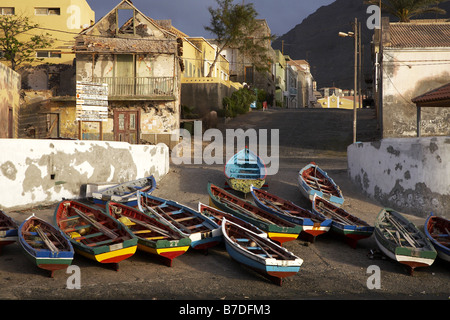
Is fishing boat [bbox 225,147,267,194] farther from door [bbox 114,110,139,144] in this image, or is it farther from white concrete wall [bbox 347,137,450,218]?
door [bbox 114,110,139,144]

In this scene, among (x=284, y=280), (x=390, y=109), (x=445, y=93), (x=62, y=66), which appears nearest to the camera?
(x=284, y=280)

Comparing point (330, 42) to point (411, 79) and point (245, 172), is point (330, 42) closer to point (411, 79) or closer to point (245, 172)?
point (411, 79)

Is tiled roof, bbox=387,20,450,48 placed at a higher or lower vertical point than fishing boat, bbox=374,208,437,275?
higher

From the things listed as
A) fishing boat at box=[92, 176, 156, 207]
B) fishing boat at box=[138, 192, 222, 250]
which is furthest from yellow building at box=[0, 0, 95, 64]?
fishing boat at box=[138, 192, 222, 250]

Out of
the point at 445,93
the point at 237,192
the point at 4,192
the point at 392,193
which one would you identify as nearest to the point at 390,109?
the point at 445,93

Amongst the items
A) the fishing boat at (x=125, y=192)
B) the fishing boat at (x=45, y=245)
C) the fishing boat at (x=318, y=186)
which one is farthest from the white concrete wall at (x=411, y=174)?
the fishing boat at (x=45, y=245)

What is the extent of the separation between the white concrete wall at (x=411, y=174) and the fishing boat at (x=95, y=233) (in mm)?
10386

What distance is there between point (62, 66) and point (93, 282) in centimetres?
3127

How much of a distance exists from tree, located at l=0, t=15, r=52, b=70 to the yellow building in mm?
773

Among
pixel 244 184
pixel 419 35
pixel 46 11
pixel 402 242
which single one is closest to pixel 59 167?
pixel 244 184

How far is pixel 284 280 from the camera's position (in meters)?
10.8

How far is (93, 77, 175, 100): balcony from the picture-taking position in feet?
96.7

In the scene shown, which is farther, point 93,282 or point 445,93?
point 445,93
